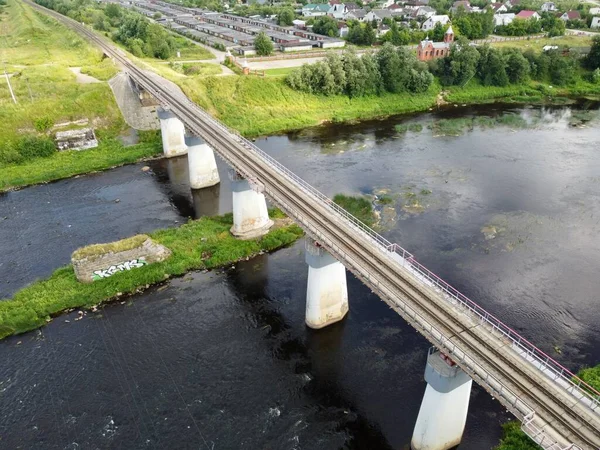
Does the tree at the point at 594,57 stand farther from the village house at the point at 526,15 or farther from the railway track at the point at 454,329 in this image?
the railway track at the point at 454,329

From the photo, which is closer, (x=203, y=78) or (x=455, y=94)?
(x=203, y=78)

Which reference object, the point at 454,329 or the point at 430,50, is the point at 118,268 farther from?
the point at 430,50

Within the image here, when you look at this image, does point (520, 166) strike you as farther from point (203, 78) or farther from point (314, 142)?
point (203, 78)

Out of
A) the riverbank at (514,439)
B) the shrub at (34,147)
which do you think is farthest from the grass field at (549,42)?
the riverbank at (514,439)

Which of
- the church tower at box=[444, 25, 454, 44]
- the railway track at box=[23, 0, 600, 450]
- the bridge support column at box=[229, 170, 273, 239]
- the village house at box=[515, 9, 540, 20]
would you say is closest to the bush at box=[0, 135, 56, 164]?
the bridge support column at box=[229, 170, 273, 239]

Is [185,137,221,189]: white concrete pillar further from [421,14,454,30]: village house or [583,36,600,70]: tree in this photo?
[421,14,454,30]: village house

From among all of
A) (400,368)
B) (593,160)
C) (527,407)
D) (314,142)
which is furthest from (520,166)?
(527,407)
